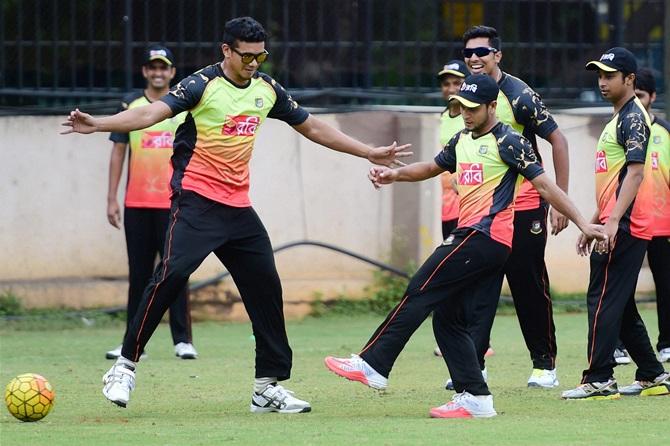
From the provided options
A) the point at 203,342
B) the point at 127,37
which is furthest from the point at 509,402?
the point at 127,37

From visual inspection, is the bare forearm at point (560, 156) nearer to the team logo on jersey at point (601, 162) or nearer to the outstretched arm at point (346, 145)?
the team logo on jersey at point (601, 162)

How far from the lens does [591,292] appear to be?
8.02m

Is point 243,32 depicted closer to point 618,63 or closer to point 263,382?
point 263,382

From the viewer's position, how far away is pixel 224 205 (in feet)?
24.9

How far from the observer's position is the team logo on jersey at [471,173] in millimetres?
7340

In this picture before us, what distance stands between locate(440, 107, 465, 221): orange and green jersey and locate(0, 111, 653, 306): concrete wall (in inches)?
129

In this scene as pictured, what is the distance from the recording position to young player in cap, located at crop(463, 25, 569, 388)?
27.4 ft

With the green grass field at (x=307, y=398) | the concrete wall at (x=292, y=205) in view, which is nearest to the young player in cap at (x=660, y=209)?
the green grass field at (x=307, y=398)

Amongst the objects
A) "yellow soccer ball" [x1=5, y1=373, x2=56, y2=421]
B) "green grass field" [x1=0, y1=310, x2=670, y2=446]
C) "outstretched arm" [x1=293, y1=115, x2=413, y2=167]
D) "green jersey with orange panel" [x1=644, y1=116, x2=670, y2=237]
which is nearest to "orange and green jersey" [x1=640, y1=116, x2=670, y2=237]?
"green jersey with orange panel" [x1=644, y1=116, x2=670, y2=237]

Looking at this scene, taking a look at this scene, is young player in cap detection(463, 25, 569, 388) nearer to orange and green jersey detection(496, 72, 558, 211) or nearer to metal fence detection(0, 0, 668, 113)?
orange and green jersey detection(496, 72, 558, 211)

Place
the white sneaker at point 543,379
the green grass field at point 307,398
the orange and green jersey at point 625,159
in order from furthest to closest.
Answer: the white sneaker at point 543,379 → the orange and green jersey at point 625,159 → the green grass field at point 307,398

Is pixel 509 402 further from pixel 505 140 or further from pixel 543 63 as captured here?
pixel 543 63

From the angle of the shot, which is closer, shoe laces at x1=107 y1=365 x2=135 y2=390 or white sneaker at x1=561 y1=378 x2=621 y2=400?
shoe laces at x1=107 y1=365 x2=135 y2=390

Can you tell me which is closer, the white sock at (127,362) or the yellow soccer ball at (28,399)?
the yellow soccer ball at (28,399)
